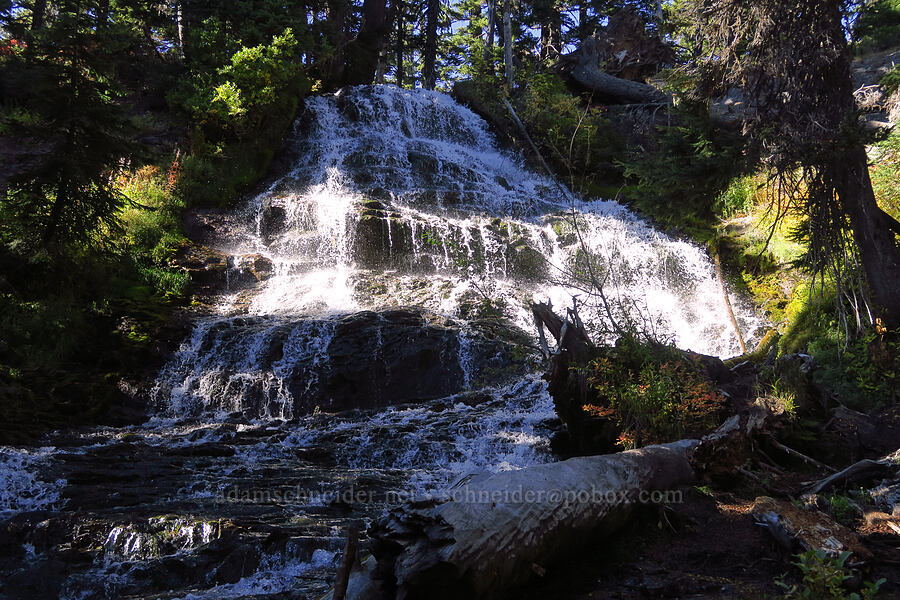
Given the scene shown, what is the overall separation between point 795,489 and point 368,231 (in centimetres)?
1184

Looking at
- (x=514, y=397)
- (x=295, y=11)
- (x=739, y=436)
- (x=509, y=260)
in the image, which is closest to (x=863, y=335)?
(x=739, y=436)

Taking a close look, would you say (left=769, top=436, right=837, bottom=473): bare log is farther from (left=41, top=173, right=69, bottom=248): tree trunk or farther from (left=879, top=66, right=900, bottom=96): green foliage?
(left=41, top=173, right=69, bottom=248): tree trunk

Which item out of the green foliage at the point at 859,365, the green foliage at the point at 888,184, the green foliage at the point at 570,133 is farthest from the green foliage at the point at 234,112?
the green foliage at the point at 888,184

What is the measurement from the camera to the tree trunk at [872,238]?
7.07 m

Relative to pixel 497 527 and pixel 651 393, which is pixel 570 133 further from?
pixel 497 527

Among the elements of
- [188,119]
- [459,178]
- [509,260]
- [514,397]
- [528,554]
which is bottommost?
[528,554]

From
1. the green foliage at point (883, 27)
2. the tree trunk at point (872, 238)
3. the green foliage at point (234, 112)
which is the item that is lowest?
the tree trunk at point (872, 238)

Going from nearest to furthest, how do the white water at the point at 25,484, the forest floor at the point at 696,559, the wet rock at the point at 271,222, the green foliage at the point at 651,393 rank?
the forest floor at the point at 696,559
the white water at the point at 25,484
the green foliage at the point at 651,393
the wet rock at the point at 271,222

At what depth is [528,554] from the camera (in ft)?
10.4

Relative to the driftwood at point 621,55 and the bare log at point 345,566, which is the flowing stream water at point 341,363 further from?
the driftwood at point 621,55

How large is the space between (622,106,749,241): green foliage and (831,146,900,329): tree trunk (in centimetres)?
129

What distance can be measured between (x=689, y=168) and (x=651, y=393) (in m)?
3.64

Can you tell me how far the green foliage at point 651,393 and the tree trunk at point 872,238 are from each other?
2.85 m

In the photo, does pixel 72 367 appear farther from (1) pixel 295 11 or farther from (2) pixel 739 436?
(1) pixel 295 11
